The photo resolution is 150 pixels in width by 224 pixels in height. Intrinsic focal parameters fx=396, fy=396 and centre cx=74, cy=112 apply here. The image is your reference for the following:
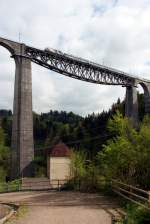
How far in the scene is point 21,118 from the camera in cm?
3991

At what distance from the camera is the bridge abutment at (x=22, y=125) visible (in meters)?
39.5

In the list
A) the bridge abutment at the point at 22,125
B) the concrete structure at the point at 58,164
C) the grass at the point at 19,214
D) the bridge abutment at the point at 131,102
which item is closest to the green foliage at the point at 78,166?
the bridge abutment at the point at 22,125

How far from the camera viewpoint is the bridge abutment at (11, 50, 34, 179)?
3950 cm

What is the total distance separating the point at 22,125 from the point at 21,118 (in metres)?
0.71

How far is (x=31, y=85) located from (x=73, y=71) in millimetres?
8217

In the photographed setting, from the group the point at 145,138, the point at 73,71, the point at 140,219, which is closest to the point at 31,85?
the point at 73,71

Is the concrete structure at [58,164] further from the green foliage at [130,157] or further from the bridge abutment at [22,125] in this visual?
the green foliage at [130,157]

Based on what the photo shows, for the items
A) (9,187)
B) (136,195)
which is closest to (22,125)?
(9,187)

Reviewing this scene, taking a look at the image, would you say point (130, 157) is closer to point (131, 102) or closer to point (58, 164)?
point (58, 164)

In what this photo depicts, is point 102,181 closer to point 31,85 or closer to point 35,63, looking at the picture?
point 31,85

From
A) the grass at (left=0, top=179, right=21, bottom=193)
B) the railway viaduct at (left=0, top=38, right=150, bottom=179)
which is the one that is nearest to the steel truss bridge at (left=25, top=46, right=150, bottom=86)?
the railway viaduct at (left=0, top=38, right=150, bottom=179)

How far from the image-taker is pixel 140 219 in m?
12.0

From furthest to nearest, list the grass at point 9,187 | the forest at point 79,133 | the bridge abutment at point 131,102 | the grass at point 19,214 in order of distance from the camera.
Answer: the forest at point 79,133
the bridge abutment at point 131,102
the grass at point 9,187
the grass at point 19,214

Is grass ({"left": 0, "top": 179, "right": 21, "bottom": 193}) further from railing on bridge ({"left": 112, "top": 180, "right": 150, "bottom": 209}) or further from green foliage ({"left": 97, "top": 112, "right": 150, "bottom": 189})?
railing on bridge ({"left": 112, "top": 180, "right": 150, "bottom": 209})
